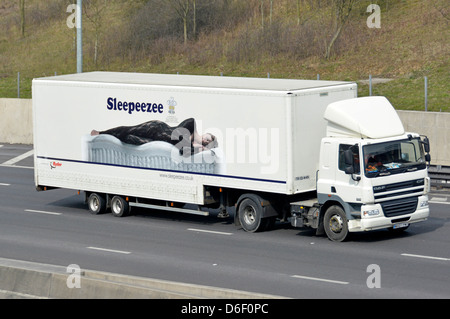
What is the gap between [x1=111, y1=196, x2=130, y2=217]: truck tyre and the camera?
2317 centimetres

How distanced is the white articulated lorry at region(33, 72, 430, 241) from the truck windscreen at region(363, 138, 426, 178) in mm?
22

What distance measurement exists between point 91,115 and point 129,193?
2.33 m

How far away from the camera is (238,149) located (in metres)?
20.2

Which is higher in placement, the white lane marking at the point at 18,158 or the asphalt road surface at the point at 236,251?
the white lane marking at the point at 18,158

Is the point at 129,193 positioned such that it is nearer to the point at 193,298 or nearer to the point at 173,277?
the point at 173,277

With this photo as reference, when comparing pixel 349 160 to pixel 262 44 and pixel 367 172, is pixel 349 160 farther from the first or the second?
pixel 262 44

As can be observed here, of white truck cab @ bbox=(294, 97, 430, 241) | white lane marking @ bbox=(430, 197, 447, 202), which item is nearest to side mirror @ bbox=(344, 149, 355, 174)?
white truck cab @ bbox=(294, 97, 430, 241)

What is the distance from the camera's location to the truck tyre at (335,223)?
19.1 m

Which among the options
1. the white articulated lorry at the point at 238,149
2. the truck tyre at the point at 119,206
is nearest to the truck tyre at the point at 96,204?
the white articulated lorry at the point at 238,149

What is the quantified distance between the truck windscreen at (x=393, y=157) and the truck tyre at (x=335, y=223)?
1132mm

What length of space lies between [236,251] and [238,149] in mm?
2610

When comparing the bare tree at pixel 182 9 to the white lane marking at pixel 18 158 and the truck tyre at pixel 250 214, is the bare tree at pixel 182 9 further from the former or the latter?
the truck tyre at pixel 250 214

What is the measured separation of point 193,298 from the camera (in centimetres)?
1137

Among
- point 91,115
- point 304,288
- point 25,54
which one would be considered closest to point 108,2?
point 25,54
